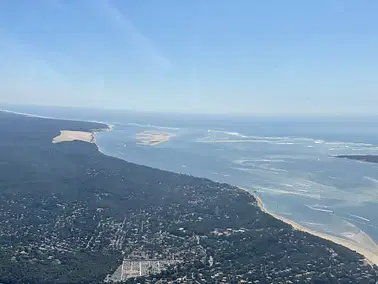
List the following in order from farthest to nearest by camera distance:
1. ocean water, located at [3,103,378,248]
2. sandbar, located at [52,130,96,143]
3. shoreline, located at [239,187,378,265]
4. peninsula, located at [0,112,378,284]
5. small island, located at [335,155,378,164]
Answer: sandbar, located at [52,130,96,143], small island, located at [335,155,378,164], ocean water, located at [3,103,378,248], shoreline, located at [239,187,378,265], peninsula, located at [0,112,378,284]

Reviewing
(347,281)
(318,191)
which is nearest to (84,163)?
(318,191)

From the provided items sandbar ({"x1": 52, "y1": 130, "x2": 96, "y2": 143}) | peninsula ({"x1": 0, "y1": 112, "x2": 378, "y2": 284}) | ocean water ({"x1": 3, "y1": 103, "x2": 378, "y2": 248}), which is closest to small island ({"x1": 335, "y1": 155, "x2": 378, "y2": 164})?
ocean water ({"x1": 3, "y1": 103, "x2": 378, "y2": 248})

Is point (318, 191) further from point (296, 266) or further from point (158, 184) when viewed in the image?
point (296, 266)

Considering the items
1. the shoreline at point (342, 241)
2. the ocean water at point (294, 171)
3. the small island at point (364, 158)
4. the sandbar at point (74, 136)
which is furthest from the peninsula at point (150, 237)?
the sandbar at point (74, 136)

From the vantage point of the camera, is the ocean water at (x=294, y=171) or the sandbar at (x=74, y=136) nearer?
the ocean water at (x=294, y=171)

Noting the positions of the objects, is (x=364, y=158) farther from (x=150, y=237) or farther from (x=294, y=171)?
(x=150, y=237)

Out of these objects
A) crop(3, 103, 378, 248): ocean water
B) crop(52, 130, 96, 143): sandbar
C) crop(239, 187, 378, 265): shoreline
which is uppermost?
crop(52, 130, 96, 143): sandbar

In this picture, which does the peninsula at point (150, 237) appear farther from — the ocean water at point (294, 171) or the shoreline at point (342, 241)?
the ocean water at point (294, 171)

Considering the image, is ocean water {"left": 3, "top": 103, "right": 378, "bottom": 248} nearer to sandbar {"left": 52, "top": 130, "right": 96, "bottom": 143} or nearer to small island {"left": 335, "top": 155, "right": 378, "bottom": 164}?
small island {"left": 335, "top": 155, "right": 378, "bottom": 164}
